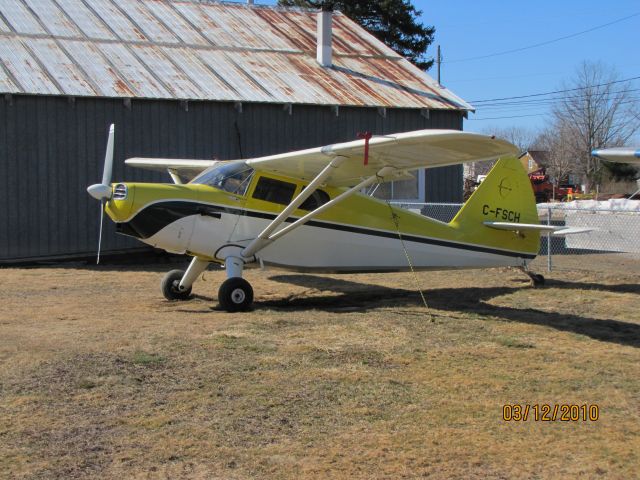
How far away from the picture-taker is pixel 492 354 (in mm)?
7742

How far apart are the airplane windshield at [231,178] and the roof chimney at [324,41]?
11.2 meters

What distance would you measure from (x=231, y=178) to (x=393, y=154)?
8.45 feet

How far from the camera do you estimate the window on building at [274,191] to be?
36.7ft

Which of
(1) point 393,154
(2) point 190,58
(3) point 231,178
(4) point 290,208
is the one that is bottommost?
(4) point 290,208

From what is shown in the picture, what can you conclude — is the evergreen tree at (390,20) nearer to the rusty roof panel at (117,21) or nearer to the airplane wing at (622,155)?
the rusty roof panel at (117,21)

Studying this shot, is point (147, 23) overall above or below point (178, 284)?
above

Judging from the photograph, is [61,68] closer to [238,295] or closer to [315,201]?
[315,201]

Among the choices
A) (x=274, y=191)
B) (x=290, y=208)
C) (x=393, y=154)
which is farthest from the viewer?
(x=274, y=191)

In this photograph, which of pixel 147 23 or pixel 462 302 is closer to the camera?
pixel 462 302

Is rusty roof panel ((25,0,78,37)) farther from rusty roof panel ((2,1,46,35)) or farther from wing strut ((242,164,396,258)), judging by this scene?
wing strut ((242,164,396,258))

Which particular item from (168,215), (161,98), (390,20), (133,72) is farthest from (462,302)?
(390,20)

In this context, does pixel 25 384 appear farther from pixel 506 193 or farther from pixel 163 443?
pixel 506 193
